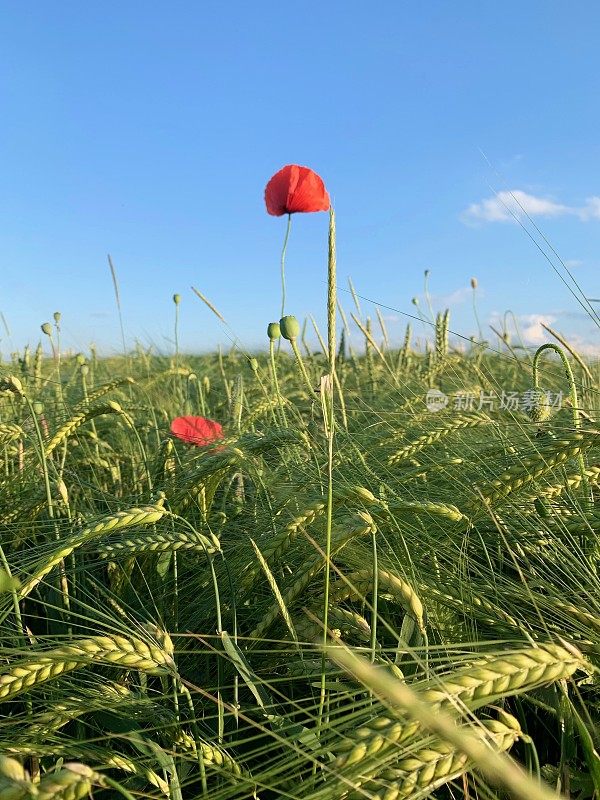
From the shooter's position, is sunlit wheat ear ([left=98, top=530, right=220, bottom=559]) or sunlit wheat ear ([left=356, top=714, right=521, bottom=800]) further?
sunlit wheat ear ([left=98, top=530, right=220, bottom=559])

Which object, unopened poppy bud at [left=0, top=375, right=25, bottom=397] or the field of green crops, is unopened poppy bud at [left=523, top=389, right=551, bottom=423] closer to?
the field of green crops

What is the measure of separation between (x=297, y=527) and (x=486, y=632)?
0.27 m

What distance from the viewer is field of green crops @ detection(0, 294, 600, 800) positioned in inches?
18.2

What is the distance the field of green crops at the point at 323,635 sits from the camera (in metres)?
0.46

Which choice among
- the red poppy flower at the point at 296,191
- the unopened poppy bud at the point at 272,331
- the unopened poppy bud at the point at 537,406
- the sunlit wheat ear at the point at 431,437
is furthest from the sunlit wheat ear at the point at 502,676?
the red poppy flower at the point at 296,191

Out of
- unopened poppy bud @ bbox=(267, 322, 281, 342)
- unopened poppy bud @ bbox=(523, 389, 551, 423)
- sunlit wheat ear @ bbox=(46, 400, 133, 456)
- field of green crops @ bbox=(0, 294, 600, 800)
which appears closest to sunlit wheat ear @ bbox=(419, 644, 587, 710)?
field of green crops @ bbox=(0, 294, 600, 800)

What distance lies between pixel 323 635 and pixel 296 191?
48.3 inches

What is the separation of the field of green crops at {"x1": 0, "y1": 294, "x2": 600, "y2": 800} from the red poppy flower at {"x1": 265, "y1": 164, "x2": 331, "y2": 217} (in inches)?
29.5

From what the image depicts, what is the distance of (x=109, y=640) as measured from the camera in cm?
57

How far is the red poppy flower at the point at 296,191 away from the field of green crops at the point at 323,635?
75cm

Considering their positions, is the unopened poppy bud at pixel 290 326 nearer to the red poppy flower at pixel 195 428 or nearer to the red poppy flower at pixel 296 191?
the red poppy flower at pixel 195 428

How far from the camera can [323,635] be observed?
30.7 inches

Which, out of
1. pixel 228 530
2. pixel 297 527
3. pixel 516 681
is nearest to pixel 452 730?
pixel 516 681

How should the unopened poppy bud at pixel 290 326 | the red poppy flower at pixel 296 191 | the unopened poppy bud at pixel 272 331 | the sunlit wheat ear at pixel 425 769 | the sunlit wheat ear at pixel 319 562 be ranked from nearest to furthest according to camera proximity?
the sunlit wheat ear at pixel 425 769 < the sunlit wheat ear at pixel 319 562 < the unopened poppy bud at pixel 290 326 < the unopened poppy bud at pixel 272 331 < the red poppy flower at pixel 296 191
